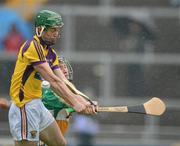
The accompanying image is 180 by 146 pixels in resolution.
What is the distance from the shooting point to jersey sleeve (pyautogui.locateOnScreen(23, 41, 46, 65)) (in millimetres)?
10297

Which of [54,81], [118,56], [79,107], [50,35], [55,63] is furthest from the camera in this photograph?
[118,56]

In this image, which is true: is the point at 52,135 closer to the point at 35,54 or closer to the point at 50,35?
the point at 35,54

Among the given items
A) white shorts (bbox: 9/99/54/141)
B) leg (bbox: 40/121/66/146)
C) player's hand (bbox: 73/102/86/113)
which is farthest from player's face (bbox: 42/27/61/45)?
leg (bbox: 40/121/66/146)

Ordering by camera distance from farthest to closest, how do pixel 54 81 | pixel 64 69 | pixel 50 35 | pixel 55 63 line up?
pixel 64 69, pixel 55 63, pixel 50 35, pixel 54 81

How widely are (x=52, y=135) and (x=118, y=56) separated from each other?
508 cm

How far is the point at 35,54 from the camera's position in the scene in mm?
10328

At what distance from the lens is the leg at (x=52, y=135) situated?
10.8 metres

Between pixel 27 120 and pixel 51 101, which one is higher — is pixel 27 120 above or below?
below

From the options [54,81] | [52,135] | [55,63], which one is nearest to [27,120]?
[52,135]

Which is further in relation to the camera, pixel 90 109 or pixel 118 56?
pixel 118 56

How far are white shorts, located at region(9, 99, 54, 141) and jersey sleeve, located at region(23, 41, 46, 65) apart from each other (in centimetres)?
50

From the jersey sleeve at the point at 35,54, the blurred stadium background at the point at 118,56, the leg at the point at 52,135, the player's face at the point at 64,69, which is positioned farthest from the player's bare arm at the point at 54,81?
the blurred stadium background at the point at 118,56

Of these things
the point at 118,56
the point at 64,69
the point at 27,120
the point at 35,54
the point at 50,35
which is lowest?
the point at 27,120

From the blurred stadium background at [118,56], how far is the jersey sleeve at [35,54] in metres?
5.06
